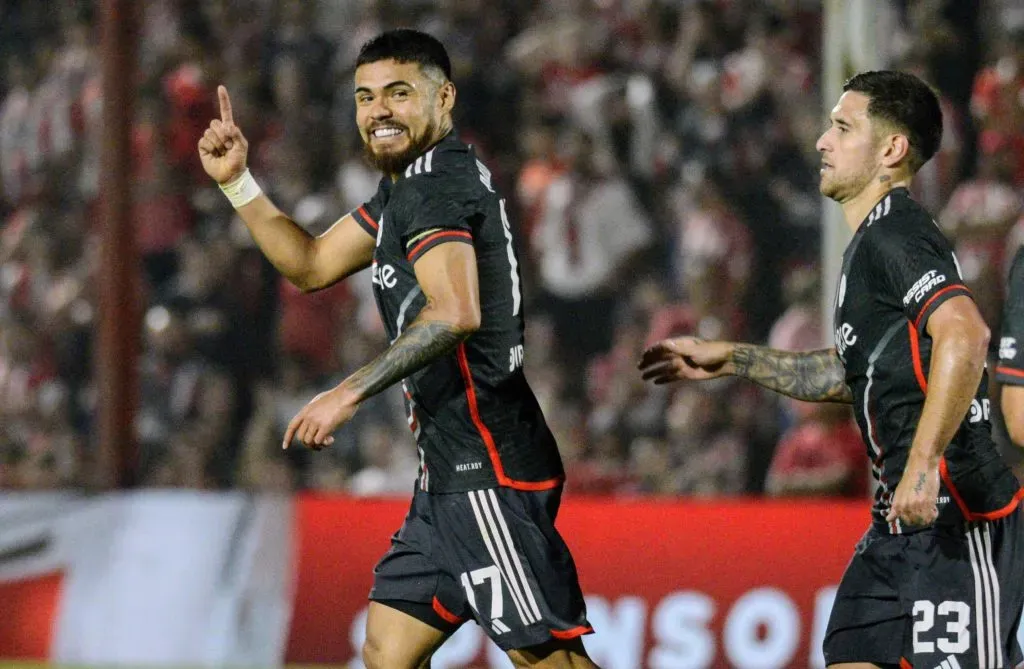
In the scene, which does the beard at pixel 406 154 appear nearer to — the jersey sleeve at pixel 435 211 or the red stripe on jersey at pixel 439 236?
the jersey sleeve at pixel 435 211

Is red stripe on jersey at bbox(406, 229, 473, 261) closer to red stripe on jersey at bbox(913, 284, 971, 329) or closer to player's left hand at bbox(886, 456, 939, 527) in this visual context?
red stripe on jersey at bbox(913, 284, 971, 329)

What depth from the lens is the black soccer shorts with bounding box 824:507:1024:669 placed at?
12.7 ft

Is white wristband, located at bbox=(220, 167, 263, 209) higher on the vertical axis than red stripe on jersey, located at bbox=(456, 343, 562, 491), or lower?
higher

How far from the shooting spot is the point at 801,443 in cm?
761

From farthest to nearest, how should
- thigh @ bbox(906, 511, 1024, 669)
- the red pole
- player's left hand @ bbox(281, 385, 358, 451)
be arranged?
the red pole
thigh @ bbox(906, 511, 1024, 669)
player's left hand @ bbox(281, 385, 358, 451)

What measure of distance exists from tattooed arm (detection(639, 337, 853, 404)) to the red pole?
4128 millimetres

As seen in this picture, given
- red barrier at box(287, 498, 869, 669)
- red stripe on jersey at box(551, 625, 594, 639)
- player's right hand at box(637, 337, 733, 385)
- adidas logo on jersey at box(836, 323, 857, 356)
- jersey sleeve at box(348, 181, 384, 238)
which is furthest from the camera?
red barrier at box(287, 498, 869, 669)

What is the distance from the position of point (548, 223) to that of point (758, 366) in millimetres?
4883

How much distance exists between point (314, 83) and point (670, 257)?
2.88m

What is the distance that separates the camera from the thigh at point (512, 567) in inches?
165

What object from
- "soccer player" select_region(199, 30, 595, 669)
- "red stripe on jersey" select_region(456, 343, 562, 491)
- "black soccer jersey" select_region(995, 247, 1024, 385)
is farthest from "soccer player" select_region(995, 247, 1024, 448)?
"red stripe on jersey" select_region(456, 343, 562, 491)

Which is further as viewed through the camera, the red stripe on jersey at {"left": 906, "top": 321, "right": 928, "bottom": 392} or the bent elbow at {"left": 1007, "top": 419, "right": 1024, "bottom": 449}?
the bent elbow at {"left": 1007, "top": 419, "right": 1024, "bottom": 449}

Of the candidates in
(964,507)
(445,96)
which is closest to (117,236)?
(445,96)

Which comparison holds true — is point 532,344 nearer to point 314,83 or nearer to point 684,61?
point 684,61
